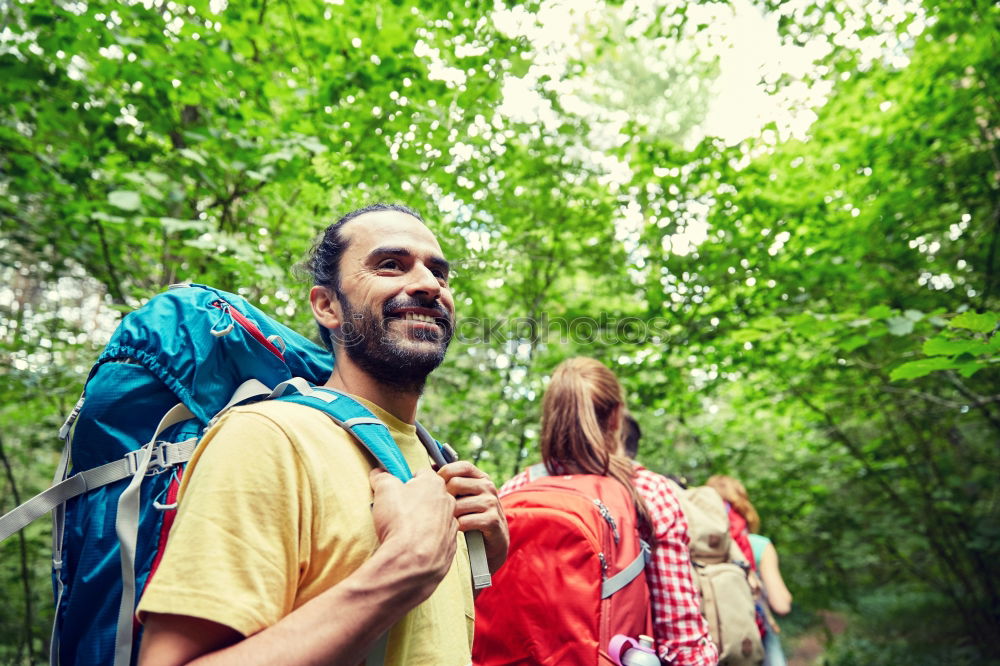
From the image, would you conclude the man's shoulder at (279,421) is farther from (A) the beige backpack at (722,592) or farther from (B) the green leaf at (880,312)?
(B) the green leaf at (880,312)

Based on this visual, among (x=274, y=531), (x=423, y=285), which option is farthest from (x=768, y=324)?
(x=274, y=531)

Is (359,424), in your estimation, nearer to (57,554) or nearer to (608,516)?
(57,554)

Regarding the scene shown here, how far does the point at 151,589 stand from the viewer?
813 mm

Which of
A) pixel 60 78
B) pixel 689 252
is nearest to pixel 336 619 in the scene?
pixel 60 78

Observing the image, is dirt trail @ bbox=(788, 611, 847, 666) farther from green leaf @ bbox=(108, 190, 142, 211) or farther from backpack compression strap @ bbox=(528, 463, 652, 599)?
green leaf @ bbox=(108, 190, 142, 211)

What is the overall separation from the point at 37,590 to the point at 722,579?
7.20 m

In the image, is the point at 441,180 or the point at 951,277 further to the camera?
the point at 951,277

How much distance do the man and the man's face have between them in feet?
0.13

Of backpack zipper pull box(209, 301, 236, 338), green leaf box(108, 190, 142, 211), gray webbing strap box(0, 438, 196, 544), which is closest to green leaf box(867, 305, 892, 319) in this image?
backpack zipper pull box(209, 301, 236, 338)

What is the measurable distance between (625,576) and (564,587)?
0.23m

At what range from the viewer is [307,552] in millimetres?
951

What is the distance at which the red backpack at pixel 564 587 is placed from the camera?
1.79 metres

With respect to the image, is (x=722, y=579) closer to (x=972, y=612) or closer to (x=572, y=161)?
(x=572, y=161)

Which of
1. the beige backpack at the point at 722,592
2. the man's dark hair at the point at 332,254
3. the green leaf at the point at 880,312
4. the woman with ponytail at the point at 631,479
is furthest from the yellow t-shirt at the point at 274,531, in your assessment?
the green leaf at the point at 880,312
